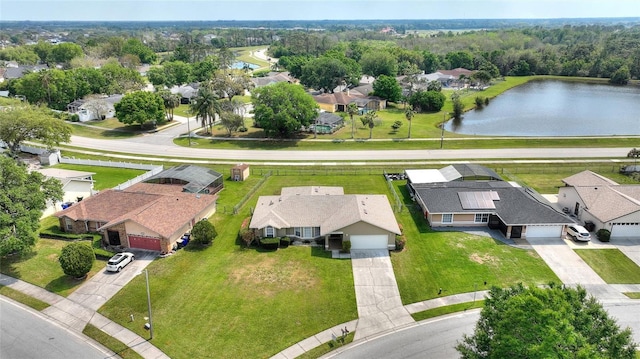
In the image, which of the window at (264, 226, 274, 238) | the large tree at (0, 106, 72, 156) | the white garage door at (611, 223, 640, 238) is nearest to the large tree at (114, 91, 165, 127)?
the large tree at (0, 106, 72, 156)

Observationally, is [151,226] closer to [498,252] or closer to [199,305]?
[199,305]

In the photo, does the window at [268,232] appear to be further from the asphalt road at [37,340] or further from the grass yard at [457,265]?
the asphalt road at [37,340]

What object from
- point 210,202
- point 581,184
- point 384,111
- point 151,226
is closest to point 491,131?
point 384,111

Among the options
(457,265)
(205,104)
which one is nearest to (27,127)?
Result: (205,104)

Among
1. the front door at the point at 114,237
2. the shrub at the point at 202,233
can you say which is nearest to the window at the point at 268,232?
the shrub at the point at 202,233

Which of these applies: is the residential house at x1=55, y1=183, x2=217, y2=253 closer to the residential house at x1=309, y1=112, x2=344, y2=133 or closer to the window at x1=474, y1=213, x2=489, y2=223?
the window at x1=474, y1=213, x2=489, y2=223

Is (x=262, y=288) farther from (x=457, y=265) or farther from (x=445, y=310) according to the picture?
(x=457, y=265)
